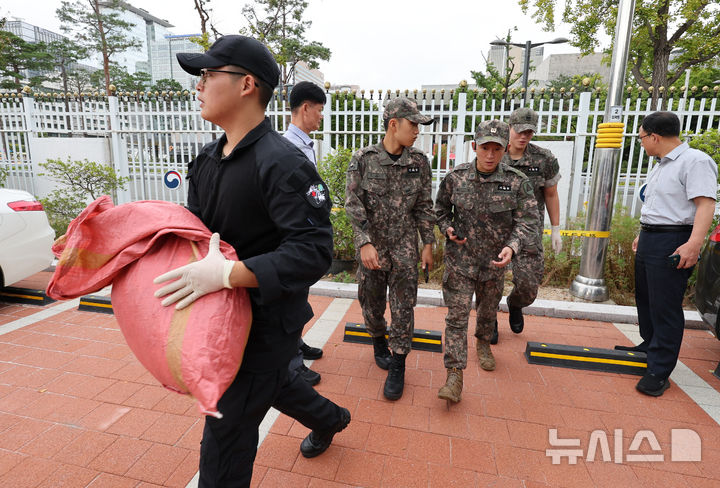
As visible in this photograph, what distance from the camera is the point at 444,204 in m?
3.17

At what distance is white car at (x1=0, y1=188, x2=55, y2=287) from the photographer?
4023mm

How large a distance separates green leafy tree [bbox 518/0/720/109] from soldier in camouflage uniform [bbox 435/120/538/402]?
10.9 metres

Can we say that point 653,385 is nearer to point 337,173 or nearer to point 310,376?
point 310,376

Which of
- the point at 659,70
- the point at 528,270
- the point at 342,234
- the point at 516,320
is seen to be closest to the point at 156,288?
the point at 528,270

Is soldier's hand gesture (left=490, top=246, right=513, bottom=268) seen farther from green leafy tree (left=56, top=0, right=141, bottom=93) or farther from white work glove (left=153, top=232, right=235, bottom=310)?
green leafy tree (left=56, top=0, right=141, bottom=93)

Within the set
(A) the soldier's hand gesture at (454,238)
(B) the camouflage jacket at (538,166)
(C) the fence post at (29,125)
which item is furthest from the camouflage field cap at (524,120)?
(C) the fence post at (29,125)

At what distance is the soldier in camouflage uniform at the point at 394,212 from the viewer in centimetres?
293

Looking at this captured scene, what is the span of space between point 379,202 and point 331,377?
4.66 ft

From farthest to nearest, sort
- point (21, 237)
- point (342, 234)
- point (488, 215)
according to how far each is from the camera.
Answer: point (342, 234) < point (21, 237) < point (488, 215)

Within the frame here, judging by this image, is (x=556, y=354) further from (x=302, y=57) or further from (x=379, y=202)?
(x=302, y=57)

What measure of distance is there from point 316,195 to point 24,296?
4854 millimetres

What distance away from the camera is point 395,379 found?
2.95 metres

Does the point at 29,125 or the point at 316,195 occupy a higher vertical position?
the point at 29,125

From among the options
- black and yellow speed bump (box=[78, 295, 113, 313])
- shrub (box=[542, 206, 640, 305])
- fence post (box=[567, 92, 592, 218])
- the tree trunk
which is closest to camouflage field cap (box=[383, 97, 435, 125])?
shrub (box=[542, 206, 640, 305])
